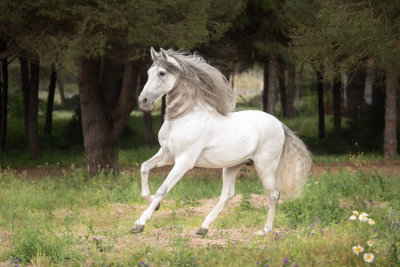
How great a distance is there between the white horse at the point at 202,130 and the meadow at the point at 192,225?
1.77 ft

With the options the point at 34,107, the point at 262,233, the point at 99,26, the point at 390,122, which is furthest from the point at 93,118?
the point at 390,122

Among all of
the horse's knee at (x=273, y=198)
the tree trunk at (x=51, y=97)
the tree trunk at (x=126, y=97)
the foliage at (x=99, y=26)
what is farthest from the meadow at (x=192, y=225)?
the tree trunk at (x=51, y=97)

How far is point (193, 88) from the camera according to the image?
6699mm

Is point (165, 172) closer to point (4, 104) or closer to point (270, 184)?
point (270, 184)

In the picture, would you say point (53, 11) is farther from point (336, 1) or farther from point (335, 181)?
point (335, 181)

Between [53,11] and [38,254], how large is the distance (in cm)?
704

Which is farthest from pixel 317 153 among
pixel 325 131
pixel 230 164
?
pixel 230 164

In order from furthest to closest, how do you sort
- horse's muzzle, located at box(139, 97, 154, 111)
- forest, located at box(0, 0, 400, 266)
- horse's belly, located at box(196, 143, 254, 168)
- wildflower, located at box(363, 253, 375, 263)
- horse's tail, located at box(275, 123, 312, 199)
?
horse's tail, located at box(275, 123, 312, 199) < horse's belly, located at box(196, 143, 254, 168) < horse's muzzle, located at box(139, 97, 154, 111) < forest, located at box(0, 0, 400, 266) < wildflower, located at box(363, 253, 375, 263)

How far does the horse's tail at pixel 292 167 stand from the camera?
7293 mm

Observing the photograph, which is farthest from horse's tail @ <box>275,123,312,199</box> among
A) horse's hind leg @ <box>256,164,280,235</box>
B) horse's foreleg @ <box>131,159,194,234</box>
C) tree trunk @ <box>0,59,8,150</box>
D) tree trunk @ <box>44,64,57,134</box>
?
tree trunk @ <box>0,59,8,150</box>

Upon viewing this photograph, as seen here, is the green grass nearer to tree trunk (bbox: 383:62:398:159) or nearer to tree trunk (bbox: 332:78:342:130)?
tree trunk (bbox: 383:62:398:159)

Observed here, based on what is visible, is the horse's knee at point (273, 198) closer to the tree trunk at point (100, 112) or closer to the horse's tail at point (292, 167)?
the horse's tail at point (292, 167)

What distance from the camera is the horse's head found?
20.9ft

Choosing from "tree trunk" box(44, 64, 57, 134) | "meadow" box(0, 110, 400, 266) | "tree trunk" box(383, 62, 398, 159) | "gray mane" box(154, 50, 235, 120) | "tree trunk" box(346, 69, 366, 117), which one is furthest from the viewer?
"tree trunk" box(346, 69, 366, 117)
